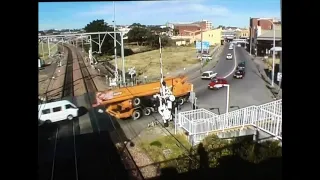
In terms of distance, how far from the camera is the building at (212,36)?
2945mm

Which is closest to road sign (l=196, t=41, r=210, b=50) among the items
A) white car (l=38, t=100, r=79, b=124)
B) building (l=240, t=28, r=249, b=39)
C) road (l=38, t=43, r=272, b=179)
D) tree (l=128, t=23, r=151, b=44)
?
road (l=38, t=43, r=272, b=179)

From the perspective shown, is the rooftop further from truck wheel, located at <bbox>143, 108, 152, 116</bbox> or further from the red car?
truck wheel, located at <bbox>143, 108, 152, 116</bbox>

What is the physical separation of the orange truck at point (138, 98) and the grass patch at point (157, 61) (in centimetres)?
7

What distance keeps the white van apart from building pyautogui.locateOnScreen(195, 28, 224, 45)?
939 millimetres

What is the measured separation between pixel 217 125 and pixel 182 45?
1.87ft

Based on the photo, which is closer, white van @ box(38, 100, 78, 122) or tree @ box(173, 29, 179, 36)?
white van @ box(38, 100, 78, 122)

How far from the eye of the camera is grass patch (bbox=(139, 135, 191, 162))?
9.20ft

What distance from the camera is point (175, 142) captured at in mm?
2836

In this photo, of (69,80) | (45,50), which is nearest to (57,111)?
(69,80)

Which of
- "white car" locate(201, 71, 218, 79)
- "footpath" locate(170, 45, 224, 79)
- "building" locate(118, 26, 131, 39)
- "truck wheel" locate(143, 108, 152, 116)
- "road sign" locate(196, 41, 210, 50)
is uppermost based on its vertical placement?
"building" locate(118, 26, 131, 39)

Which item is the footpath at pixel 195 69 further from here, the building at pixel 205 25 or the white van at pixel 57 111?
the white van at pixel 57 111
